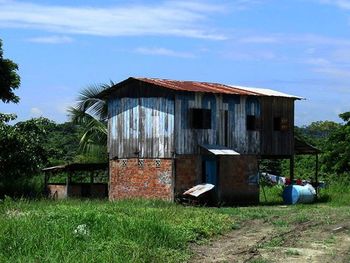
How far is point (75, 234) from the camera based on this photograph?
11.6m

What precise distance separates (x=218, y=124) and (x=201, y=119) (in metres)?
A: 0.97

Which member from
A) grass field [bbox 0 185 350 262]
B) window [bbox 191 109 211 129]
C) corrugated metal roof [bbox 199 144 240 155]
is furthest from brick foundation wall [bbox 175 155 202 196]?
grass field [bbox 0 185 350 262]

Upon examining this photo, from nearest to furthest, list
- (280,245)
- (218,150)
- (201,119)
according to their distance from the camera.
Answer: (280,245) < (218,150) < (201,119)

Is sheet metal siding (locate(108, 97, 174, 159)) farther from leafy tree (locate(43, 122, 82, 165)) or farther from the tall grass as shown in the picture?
leafy tree (locate(43, 122, 82, 165))

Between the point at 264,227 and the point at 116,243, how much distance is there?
638 centimetres

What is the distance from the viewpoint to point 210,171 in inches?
1086

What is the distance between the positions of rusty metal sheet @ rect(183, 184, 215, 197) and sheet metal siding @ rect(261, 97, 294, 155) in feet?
15.1

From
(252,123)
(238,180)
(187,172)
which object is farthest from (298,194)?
(187,172)

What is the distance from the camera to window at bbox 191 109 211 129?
2719 cm

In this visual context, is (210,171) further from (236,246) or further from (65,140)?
(65,140)

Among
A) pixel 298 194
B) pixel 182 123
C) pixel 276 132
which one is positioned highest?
pixel 182 123

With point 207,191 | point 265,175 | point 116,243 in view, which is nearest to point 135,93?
point 207,191

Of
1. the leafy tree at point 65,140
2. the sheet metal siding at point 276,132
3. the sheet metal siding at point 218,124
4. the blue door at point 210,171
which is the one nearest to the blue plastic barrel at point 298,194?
the sheet metal siding at point 276,132

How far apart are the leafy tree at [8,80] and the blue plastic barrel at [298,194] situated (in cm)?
1347
